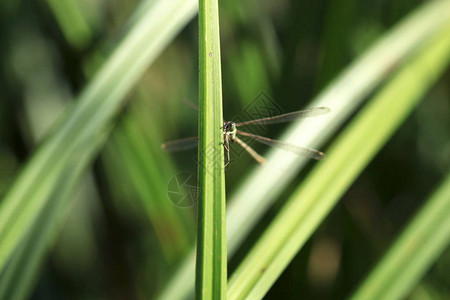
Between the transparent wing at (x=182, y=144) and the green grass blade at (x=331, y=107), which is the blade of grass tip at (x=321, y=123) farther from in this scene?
the transparent wing at (x=182, y=144)

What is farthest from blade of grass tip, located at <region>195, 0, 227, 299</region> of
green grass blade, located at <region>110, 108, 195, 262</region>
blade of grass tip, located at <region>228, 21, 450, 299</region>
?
green grass blade, located at <region>110, 108, 195, 262</region>

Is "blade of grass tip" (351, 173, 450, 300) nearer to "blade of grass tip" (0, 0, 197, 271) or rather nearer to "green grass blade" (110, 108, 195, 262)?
"green grass blade" (110, 108, 195, 262)

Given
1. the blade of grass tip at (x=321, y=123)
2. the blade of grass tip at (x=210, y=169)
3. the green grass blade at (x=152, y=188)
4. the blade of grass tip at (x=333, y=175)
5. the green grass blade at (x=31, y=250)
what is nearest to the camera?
the blade of grass tip at (x=210, y=169)

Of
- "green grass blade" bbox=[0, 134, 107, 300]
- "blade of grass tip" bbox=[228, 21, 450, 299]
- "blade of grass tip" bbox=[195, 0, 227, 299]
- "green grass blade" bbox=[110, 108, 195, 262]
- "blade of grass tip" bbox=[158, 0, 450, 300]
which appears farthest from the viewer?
"green grass blade" bbox=[110, 108, 195, 262]

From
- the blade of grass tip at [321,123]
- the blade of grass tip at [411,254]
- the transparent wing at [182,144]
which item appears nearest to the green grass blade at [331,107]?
the blade of grass tip at [321,123]

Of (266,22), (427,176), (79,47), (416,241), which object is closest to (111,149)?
(79,47)
